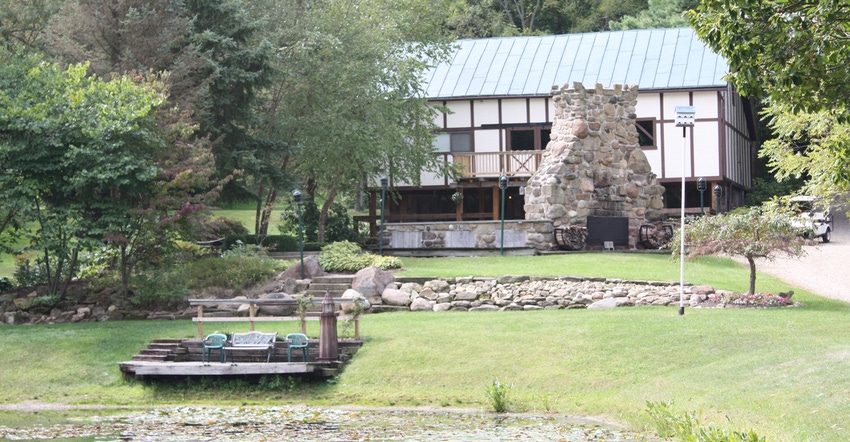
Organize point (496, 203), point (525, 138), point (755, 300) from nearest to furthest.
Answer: point (755, 300), point (496, 203), point (525, 138)

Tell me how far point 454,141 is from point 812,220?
56.8 feet

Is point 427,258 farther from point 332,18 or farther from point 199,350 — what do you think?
point 199,350

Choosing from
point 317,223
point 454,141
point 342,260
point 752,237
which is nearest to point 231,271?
point 342,260

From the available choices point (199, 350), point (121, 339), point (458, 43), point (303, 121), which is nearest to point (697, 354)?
point (199, 350)

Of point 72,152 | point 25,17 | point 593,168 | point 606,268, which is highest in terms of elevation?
point 25,17

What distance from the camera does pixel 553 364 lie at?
666 inches

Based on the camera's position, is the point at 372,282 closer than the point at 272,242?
Yes

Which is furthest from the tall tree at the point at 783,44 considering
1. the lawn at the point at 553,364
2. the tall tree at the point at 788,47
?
the lawn at the point at 553,364

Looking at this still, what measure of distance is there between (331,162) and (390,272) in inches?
339

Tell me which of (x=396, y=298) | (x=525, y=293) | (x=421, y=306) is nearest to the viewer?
(x=421, y=306)

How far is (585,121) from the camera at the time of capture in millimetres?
30203

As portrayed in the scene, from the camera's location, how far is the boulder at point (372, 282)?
23391 mm

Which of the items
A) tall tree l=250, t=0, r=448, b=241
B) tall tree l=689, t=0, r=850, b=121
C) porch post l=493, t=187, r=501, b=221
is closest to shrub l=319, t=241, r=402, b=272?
tall tree l=250, t=0, r=448, b=241

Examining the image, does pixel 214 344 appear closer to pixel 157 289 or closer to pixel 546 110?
pixel 157 289
